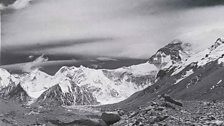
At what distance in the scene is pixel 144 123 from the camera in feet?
182

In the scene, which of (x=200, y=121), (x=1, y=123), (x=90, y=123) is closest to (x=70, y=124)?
(x=90, y=123)

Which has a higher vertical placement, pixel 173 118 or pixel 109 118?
pixel 173 118

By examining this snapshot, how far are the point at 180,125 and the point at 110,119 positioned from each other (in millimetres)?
24593

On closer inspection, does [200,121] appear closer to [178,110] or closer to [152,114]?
[152,114]

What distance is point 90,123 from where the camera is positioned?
7150cm

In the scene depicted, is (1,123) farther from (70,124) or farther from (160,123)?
(160,123)

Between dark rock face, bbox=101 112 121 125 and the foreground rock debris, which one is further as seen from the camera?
dark rock face, bbox=101 112 121 125

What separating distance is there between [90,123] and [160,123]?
71.9ft

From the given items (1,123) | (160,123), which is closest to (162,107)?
(160,123)

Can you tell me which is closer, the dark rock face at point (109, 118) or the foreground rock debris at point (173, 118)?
the foreground rock debris at point (173, 118)

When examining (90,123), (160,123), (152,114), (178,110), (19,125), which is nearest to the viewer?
(160,123)

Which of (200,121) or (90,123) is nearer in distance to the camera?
(200,121)

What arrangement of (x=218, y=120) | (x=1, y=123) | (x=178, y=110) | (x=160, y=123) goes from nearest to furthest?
(x=218, y=120), (x=160, y=123), (x=178, y=110), (x=1, y=123)

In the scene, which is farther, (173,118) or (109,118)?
(109,118)
